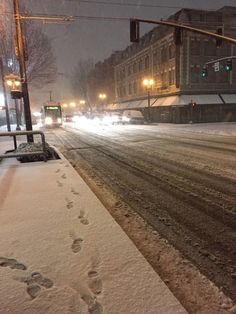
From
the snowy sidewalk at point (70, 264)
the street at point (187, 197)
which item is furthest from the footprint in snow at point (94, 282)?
the street at point (187, 197)

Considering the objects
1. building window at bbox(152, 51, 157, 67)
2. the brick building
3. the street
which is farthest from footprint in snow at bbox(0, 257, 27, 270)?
building window at bbox(152, 51, 157, 67)

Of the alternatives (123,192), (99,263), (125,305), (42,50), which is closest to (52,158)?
(123,192)

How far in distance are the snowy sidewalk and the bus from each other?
40604 mm

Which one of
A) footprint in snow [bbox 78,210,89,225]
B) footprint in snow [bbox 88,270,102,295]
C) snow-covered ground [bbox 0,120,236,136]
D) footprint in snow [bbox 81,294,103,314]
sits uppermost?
footprint in snow [bbox 81,294,103,314]

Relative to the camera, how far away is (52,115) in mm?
45719

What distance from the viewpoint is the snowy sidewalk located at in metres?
2.72

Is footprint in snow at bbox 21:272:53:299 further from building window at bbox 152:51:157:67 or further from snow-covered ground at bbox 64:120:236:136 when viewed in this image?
building window at bbox 152:51:157:67

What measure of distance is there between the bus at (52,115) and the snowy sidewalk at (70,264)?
133 ft

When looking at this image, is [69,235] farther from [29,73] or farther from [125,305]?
[29,73]

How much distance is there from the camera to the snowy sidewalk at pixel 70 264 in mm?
2721

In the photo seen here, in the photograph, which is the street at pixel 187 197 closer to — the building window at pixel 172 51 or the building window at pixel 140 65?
the building window at pixel 172 51

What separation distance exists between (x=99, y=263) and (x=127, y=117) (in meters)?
42.9

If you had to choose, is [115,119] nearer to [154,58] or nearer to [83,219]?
[154,58]

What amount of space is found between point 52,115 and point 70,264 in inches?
1731
